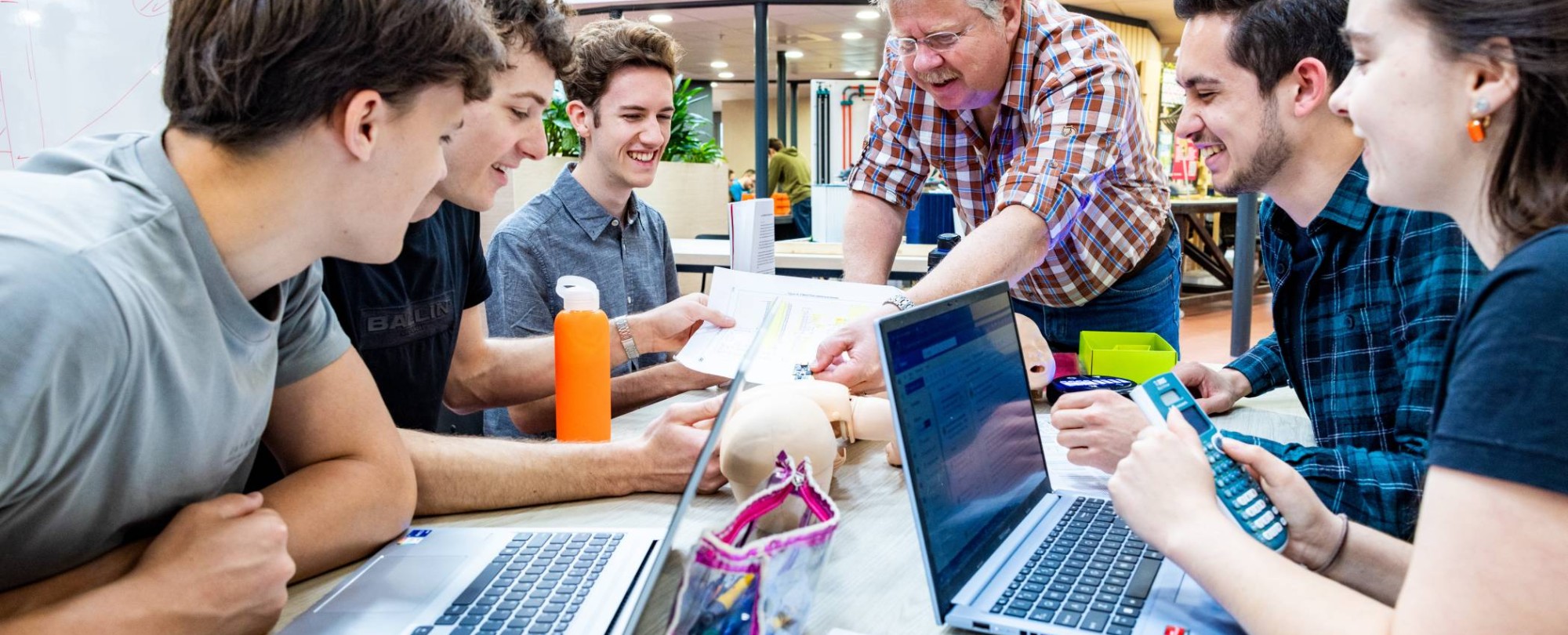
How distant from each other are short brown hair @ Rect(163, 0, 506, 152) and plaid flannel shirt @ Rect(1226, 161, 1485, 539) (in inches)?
41.9

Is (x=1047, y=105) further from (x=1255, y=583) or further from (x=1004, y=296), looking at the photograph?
(x=1255, y=583)

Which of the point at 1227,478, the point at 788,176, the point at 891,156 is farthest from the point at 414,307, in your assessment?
the point at 788,176

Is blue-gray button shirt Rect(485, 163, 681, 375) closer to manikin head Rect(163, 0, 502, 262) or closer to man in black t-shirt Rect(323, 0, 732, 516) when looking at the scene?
man in black t-shirt Rect(323, 0, 732, 516)

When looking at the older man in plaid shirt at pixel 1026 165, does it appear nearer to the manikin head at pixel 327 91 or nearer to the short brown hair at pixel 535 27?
the short brown hair at pixel 535 27

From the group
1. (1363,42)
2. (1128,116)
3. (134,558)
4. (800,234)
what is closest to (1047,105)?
(1128,116)

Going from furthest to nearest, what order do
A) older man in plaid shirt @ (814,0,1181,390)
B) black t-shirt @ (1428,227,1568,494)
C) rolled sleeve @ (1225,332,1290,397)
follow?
older man in plaid shirt @ (814,0,1181,390) < rolled sleeve @ (1225,332,1290,397) < black t-shirt @ (1428,227,1568,494)

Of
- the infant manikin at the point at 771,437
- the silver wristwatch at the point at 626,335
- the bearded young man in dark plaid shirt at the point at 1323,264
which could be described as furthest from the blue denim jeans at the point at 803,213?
the infant manikin at the point at 771,437

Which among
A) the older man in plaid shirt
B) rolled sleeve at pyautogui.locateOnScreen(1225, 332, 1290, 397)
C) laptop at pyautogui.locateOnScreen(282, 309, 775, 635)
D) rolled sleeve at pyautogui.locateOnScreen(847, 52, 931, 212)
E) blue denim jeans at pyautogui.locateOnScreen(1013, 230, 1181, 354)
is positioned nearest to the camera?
laptop at pyautogui.locateOnScreen(282, 309, 775, 635)

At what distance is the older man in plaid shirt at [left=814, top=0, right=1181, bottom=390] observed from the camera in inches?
77.5

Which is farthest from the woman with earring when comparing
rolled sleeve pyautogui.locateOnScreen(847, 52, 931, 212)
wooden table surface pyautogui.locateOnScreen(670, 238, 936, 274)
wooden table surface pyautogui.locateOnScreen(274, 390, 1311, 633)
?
wooden table surface pyautogui.locateOnScreen(670, 238, 936, 274)

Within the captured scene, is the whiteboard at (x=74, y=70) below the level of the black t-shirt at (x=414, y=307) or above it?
above

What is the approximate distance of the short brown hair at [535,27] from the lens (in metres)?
1.75

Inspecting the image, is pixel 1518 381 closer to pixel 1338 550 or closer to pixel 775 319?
pixel 1338 550

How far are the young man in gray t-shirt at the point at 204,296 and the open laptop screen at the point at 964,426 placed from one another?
1.73 feet
